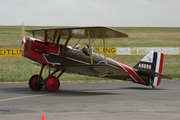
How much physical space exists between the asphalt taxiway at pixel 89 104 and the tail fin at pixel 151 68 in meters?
1.52

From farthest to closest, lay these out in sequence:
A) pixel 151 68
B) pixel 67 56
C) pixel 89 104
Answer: pixel 151 68 < pixel 67 56 < pixel 89 104

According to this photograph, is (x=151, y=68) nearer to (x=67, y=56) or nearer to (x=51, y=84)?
(x=67, y=56)

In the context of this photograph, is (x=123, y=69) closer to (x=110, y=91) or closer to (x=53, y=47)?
(x=110, y=91)

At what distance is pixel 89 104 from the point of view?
1468 centimetres

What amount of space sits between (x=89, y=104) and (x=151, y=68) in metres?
7.29

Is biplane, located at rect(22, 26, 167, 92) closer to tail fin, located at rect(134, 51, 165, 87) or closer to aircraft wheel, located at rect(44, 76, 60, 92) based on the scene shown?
aircraft wheel, located at rect(44, 76, 60, 92)

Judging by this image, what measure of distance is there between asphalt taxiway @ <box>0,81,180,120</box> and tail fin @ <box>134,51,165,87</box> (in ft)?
4.98

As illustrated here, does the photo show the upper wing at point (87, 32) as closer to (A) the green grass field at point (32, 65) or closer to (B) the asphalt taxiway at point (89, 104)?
(B) the asphalt taxiway at point (89, 104)

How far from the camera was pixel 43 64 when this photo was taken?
19.0m

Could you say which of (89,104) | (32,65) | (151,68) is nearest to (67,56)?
(151,68)

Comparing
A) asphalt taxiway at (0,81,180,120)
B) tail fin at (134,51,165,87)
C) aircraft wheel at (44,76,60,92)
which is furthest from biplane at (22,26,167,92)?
tail fin at (134,51,165,87)

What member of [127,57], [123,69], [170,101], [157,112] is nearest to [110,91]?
[123,69]

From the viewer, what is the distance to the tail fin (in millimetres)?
21016

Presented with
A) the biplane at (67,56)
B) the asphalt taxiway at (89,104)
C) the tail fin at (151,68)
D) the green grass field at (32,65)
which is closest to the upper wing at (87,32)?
the biplane at (67,56)
